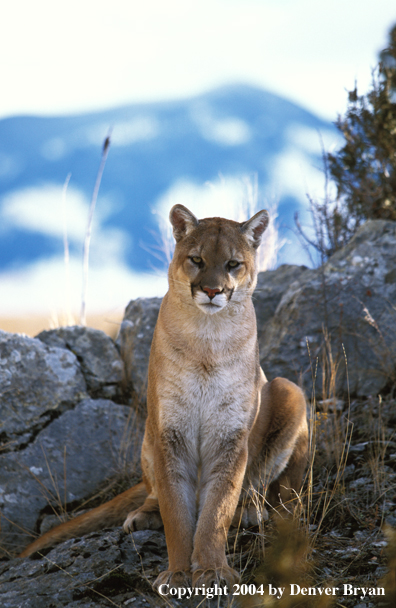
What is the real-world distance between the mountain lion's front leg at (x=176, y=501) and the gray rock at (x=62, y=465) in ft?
6.19

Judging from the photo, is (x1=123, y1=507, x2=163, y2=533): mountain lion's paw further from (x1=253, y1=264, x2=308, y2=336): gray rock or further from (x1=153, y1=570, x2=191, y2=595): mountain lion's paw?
(x1=253, y1=264, x2=308, y2=336): gray rock

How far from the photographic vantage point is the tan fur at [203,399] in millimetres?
3109

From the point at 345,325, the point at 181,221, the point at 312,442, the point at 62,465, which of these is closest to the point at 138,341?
the point at 62,465

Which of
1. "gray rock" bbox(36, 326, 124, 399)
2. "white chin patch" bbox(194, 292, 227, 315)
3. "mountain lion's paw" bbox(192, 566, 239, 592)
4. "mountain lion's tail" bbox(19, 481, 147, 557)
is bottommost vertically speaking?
"mountain lion's tail" bbox(19, 481, 147, 557)

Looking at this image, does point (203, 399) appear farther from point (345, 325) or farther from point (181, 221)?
point (345, 325)

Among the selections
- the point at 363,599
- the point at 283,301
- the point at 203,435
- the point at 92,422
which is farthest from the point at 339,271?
the point at 363,599

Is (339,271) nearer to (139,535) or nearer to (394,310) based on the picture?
(394,310)

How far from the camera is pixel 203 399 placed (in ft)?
10.8

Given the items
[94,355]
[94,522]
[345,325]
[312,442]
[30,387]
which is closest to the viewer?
[94,522]

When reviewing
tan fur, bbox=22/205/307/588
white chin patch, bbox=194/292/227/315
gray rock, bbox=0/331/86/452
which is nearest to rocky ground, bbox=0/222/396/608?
gray rock, bbox=0/331/86/452

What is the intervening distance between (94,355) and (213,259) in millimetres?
3293

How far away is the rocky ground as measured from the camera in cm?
309

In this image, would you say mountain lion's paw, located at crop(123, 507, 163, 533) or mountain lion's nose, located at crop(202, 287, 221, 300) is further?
mountain lion's paw, located at crop(123, 507, 163, 533)

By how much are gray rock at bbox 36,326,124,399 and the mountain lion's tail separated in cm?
221
